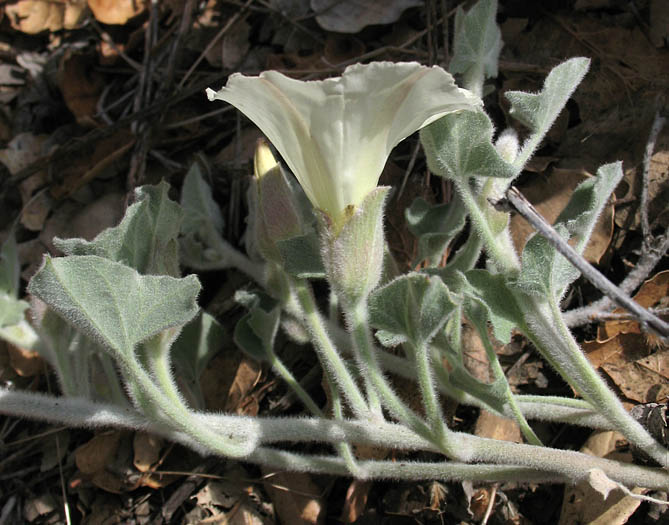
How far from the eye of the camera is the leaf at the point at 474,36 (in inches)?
79.4

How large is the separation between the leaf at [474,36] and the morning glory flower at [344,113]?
1.64 feet

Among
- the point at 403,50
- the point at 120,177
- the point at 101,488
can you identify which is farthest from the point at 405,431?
the point at 120,177

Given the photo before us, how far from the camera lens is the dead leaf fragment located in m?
2.79

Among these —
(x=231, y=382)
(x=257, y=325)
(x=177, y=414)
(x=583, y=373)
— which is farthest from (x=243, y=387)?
(x=583, y=373)

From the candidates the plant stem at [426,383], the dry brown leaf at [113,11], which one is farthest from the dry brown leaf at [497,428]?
the dry brown leaf at [113,11]

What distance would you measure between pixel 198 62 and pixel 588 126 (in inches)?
66.1

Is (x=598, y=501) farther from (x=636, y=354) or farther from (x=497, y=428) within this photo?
(x=636, y=354)

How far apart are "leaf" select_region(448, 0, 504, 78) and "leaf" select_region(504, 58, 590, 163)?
0.25m

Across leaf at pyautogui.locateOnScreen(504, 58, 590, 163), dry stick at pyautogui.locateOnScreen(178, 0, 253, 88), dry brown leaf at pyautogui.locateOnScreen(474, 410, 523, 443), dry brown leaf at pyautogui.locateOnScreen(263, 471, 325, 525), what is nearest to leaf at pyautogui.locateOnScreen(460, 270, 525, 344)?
leaf at pyautogui.locateOnScreen(504, 58, 590, 163)

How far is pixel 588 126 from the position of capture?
2.48 metres

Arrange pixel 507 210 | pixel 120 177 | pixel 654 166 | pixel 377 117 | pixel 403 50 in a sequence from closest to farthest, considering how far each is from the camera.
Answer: pixel 377 117 < pixel 507 210 < pixel 654 166 < pixel 403 50 < pixel 120 177

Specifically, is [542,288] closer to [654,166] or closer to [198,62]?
[654,166]

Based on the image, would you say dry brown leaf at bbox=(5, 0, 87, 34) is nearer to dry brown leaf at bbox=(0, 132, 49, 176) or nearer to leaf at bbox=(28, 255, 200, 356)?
dry brown leaf at bbox=(0, 132, 49, 176)

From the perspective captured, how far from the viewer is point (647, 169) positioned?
227 cm
